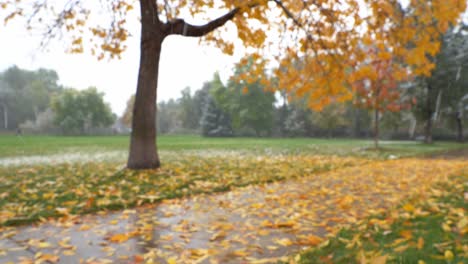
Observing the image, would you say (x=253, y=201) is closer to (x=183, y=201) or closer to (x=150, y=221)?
(x=183, y=201)

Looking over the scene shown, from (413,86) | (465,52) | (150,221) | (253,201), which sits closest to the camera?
(150,221)

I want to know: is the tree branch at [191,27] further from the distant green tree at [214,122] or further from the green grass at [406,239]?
the distant green tree at [214,122]

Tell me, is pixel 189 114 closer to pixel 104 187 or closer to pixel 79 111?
pixel 79 111

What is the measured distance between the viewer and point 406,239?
8.07 ft

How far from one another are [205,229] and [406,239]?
1820mm

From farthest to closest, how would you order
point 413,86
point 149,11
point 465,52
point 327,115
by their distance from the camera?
point 327,115 < point 413,86 < point 465,52 < point 149,11

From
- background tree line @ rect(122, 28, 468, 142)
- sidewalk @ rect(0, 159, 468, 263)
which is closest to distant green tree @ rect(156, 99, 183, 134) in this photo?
background tree line @ rect(122, 28, 468, 142)


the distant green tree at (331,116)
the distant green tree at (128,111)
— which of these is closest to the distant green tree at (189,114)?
the distant green tree at (128,111)

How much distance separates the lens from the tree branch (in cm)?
688

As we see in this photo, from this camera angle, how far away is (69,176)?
6344mm

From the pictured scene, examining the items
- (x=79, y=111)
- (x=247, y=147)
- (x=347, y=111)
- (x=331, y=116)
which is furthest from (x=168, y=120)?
(x=247, y=147)

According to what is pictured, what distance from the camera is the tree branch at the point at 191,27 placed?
6875 millimetres

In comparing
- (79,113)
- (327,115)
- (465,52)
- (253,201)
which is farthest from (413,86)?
(79,113)

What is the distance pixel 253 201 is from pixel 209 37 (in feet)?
17.2
